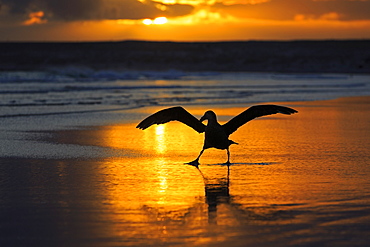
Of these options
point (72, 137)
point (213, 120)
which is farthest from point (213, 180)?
point (72, 137)

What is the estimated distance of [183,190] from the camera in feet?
29.7

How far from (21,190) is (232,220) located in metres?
2.91

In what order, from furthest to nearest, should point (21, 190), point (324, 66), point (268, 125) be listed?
point (324, 66) → point (268, 125) → point (21, 190)

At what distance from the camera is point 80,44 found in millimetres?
144875

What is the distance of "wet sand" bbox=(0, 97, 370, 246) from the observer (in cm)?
688

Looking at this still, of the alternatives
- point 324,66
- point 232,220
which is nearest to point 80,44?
point 324,66

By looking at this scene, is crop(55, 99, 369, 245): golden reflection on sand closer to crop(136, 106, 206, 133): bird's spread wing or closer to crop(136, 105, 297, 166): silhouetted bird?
crop(136, 105, 297, 166): silhouetted bird

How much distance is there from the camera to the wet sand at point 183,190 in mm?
6879

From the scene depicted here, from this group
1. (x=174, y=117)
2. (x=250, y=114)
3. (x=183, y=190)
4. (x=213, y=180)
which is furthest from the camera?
(x=174, y=117)

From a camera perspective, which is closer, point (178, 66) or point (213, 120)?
point (213, 120)

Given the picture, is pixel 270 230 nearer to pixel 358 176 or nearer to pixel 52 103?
pixel 358 176

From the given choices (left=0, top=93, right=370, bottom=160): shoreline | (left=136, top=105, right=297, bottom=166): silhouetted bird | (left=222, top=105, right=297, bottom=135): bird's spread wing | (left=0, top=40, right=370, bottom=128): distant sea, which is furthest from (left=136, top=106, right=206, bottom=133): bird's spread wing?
(left=0, top=40, right=370, bottom=128): distant sea

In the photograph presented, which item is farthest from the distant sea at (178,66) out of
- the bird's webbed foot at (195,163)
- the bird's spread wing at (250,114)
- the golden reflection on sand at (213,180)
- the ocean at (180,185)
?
the bird's webbed foot at (195,163)

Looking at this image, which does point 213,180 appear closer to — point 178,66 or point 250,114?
point 250,114
